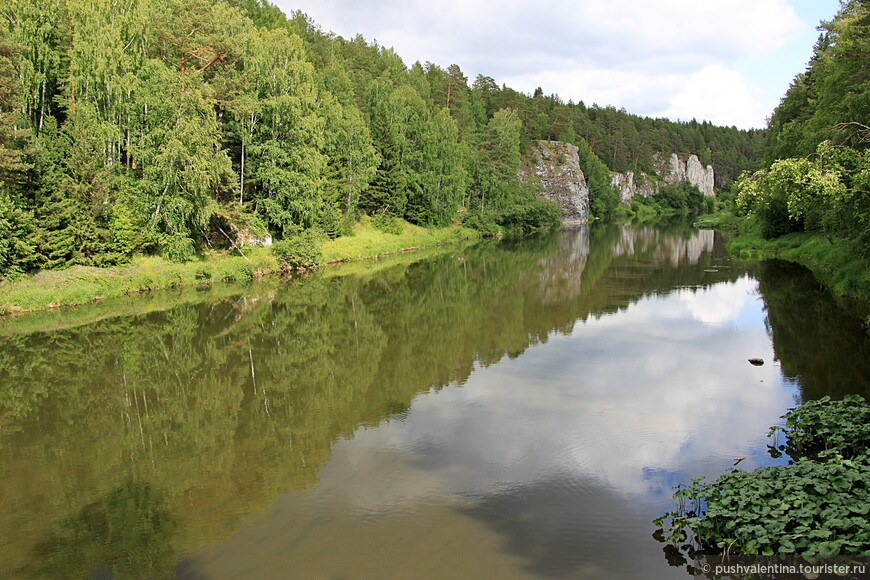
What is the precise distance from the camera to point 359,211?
51469 millimetres

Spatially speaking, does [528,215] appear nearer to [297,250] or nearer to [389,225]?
[389,225]

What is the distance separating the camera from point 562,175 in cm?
8969

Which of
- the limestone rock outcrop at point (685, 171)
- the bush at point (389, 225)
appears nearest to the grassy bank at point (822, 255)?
the bush at point (389, 225)

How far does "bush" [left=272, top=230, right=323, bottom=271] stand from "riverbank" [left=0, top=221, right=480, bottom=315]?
45 cm

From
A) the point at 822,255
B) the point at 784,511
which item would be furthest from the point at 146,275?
the point at 822,255

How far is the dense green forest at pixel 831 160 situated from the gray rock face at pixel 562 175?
42405 mm

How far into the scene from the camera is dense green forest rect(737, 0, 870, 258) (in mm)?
13141

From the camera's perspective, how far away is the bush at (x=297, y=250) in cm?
3691

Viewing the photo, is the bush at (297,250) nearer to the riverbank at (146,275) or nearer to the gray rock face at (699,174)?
the riverbank at (146,275)

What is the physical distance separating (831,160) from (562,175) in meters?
77.9

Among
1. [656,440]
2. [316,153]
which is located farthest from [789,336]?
[316,153]

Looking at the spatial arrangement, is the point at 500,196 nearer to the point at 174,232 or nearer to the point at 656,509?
the point at 174,232

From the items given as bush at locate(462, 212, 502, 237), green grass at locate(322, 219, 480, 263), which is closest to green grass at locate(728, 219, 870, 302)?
green grass at locate(322, 219, 480, 263)

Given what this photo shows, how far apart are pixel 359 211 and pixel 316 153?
39.4ft
